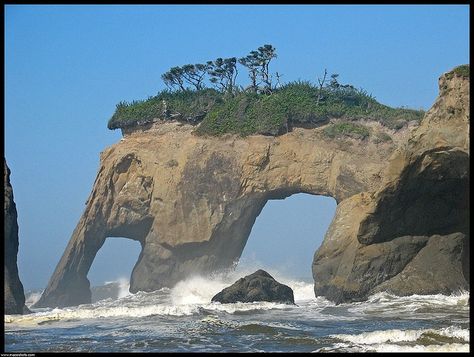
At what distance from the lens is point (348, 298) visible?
30.1 m

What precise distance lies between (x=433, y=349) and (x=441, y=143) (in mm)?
9844

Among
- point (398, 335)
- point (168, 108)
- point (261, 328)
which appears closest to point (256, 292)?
point (261, 328)

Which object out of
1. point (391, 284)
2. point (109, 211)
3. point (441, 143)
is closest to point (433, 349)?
point (441, 143)

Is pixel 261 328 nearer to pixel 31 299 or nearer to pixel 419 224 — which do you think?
pixel 419 224

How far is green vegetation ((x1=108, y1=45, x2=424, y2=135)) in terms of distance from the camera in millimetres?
42438

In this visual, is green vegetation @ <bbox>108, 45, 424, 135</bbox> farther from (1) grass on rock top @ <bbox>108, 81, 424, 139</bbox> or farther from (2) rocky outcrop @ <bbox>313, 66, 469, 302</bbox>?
(2) rocky outcrop @ <bbox>313, 66, 469, 302</bbox>

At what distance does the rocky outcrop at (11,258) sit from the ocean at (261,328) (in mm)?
1023

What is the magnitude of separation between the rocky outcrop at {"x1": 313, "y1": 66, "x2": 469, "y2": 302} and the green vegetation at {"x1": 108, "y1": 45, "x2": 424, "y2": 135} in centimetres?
1157

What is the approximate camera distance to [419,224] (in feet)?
96.3

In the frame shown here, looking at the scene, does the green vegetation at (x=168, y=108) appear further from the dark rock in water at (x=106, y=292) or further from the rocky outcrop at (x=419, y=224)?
the rocky outcrop at (x=419, y=224)

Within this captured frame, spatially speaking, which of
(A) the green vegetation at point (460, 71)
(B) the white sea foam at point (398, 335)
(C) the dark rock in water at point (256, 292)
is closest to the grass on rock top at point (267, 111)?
(C) the dark rock in water at point (256, 292)

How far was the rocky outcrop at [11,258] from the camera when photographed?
28.7 m

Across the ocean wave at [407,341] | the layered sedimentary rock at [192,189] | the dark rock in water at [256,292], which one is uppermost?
the layered sedimentary rock at [192,189]

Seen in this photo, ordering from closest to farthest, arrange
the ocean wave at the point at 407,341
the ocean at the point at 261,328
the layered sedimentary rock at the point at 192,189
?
the ocean wave at the point at 407,341 < the ocean at the point at 261,328 < the layered sedimentary rock at the point at 192,189
